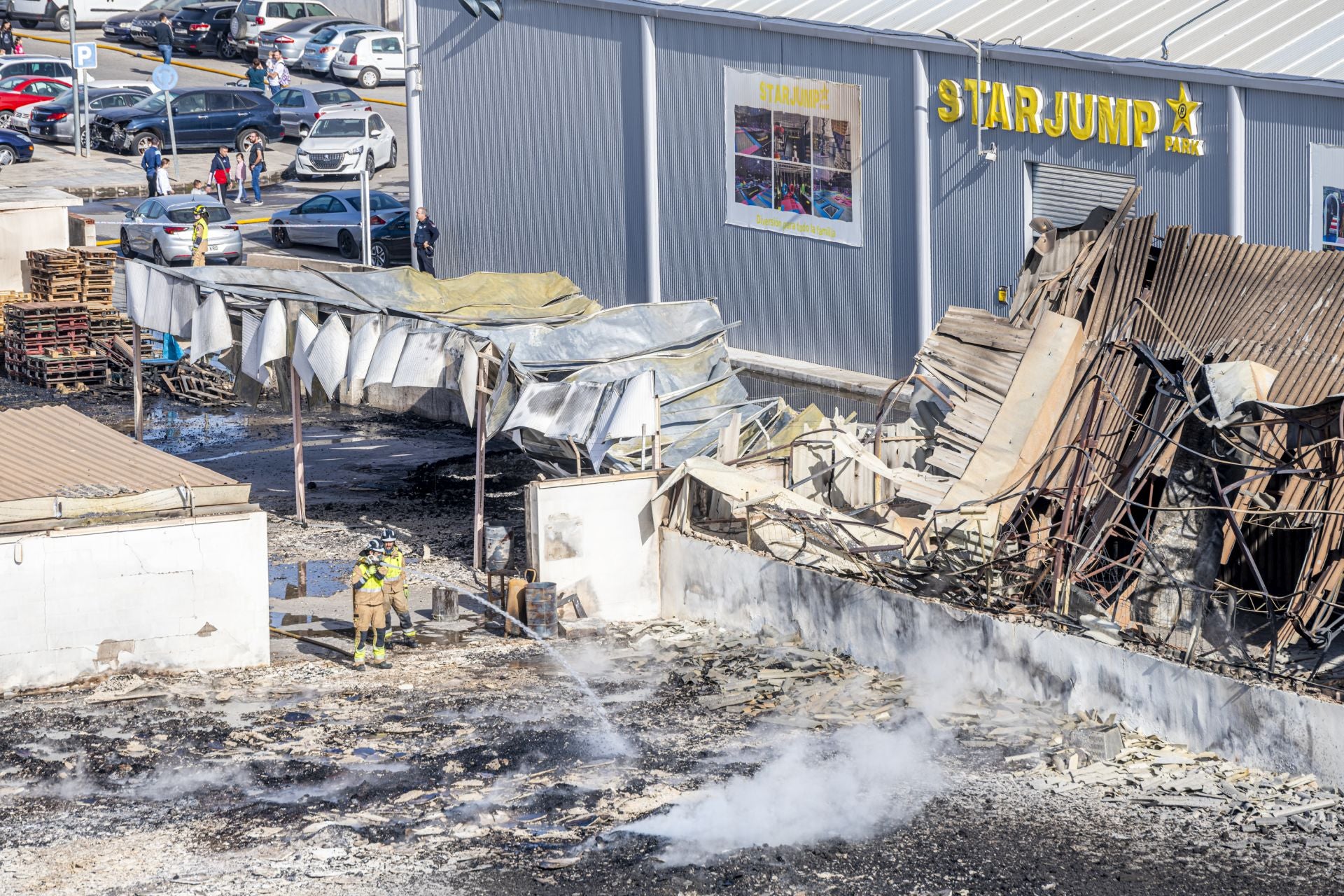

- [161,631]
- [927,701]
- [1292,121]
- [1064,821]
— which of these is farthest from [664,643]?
[1292,121]

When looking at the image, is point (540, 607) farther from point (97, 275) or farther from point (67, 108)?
point (67, 108)

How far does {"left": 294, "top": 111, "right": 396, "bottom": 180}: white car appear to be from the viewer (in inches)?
1777

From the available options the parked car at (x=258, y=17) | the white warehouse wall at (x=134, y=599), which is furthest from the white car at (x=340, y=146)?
the white warehouse wall at (x=134, y=599)

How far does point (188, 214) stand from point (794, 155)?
53.9ft

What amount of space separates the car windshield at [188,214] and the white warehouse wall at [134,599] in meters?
22.2

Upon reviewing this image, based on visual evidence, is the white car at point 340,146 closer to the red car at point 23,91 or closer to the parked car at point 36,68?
the red car at point 23,91

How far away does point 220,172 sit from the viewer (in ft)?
142

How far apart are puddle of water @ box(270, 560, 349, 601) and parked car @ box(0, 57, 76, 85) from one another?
35.3 m

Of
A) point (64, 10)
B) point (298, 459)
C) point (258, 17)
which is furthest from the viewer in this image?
point (64, 10)

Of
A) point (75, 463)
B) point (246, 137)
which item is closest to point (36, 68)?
point (246, 137)

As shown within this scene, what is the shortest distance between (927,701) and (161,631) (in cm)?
664

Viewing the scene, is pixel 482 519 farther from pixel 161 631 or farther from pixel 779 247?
pixel 779 247

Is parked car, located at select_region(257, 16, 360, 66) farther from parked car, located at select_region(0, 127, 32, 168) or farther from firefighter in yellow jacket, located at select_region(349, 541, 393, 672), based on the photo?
firefighter in yellow jacket, located at select_region(349, 541, 393, 672)

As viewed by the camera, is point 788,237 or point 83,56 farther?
point 83,56
